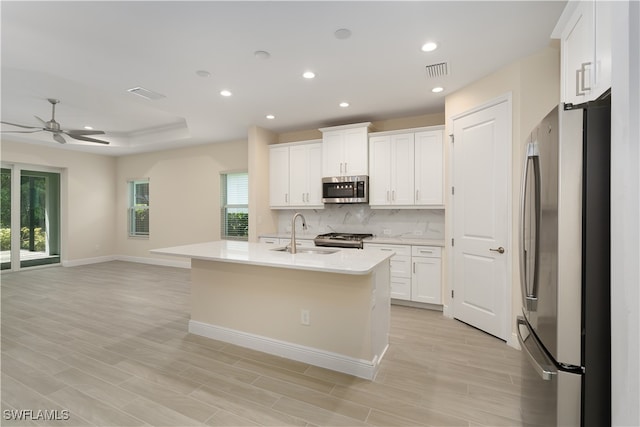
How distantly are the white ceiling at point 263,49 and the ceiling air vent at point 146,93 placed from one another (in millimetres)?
103

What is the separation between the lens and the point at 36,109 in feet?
15.0

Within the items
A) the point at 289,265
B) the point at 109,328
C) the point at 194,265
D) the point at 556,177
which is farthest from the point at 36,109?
the point at 556,177

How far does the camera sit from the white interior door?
291 centimetres

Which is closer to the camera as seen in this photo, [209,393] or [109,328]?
[209,393]

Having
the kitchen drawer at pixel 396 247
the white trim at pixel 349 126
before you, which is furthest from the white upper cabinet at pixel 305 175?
the kitchen drawer at pixel 396 247

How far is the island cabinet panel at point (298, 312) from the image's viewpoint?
229 centimetres

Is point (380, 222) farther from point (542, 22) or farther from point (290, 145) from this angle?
point (542, 22)

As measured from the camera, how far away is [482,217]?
3.15 meters

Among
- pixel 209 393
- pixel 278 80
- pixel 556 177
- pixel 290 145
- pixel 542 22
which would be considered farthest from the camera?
pixel 290 145

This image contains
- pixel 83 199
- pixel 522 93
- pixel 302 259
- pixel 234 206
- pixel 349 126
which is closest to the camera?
pixel 302 259

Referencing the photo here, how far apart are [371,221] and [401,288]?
124cm

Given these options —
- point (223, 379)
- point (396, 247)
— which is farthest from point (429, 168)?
point (223, 379)

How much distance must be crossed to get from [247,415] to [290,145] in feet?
13.4

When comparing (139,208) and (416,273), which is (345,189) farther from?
(139,208)
